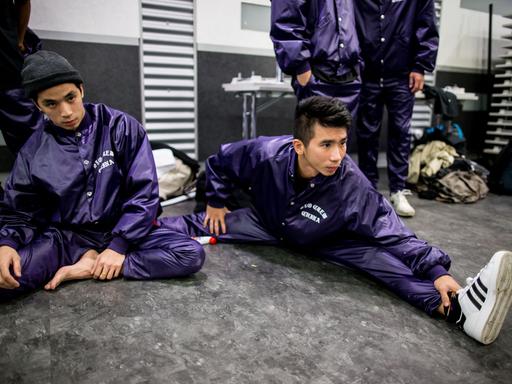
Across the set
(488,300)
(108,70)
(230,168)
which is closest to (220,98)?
(108,70)

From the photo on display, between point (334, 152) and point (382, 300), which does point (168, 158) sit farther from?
point (382, 300)

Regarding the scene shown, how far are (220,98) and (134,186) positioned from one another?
2.22 m

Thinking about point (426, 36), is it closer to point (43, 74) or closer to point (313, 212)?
point (313, 212)

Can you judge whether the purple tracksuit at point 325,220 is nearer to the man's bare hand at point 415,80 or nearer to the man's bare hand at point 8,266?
the man's bare hand at point 8,266

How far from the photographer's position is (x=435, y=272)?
1352 millimetres

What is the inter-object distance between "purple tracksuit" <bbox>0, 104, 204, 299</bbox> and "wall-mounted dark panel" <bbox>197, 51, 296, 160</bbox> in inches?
79.3

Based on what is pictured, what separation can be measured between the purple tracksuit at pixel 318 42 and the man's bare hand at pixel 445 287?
1148 mm

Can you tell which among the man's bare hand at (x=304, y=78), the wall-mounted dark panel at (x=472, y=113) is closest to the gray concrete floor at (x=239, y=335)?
the man's bare hand at (x=304, y=78)

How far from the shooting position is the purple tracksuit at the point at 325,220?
56.3 inches

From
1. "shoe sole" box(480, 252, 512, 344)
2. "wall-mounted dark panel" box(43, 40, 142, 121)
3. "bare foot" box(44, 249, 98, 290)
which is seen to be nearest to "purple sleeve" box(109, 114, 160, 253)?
"bare foot" box(44, 249, 98, 290)

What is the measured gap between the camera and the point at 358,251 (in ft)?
5.27

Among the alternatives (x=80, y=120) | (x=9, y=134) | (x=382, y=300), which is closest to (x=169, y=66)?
(x=9, y=134)

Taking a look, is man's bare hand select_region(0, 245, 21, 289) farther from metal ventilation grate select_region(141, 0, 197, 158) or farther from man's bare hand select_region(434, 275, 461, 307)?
metal ventilation grate select_region(141, 0, 197, 158)

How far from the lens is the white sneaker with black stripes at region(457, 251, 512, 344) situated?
107cm
